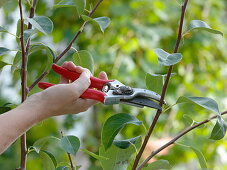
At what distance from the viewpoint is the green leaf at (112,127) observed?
2.81ft

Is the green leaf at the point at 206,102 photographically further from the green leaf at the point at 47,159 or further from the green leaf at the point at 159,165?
the green leaf at the point at 47,159

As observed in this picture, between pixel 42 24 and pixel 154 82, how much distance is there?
216 millimetres

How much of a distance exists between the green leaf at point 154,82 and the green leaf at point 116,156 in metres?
0.09

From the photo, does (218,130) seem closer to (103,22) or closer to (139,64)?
(103,22)

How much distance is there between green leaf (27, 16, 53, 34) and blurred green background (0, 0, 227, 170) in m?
1.40

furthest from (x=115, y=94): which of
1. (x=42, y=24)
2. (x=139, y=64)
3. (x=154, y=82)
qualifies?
(x=139, y=64)

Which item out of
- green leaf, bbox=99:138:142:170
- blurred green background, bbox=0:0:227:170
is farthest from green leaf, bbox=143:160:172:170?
blurred green background, bbox=0:0:227:170

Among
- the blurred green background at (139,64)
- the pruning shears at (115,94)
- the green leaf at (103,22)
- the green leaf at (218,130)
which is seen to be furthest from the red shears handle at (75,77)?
the blurred green background at (139,64)

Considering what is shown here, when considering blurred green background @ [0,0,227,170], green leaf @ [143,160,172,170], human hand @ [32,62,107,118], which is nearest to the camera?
human hand @ [32,62,107,118]

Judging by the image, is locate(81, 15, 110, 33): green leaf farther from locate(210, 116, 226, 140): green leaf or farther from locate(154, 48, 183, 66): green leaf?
locate(210, 116, 226, 140): green leaf

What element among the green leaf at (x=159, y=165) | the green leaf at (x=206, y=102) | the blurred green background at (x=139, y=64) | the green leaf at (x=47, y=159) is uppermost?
the green leaf at (x=206, y=102)

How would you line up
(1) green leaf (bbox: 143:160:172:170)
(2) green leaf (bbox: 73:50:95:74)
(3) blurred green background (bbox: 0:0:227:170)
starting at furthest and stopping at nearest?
(3) blurred green background (bbox: 0:0:227:170) → (2) green leaf (bbox: 73:50:95:74) → (1) green leaf (bbox: 143:160:172:170)

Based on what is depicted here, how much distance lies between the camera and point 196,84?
2.69 m

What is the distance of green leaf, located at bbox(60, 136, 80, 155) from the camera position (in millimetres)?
857
